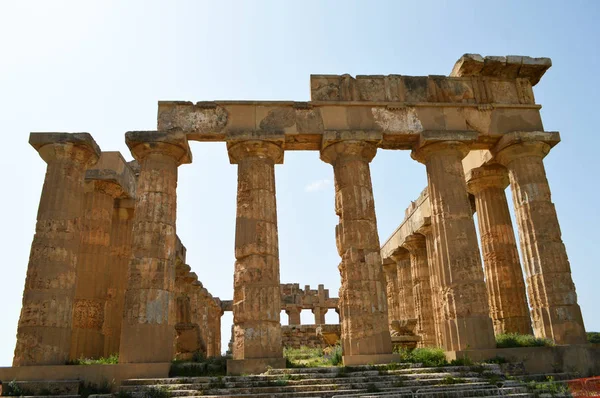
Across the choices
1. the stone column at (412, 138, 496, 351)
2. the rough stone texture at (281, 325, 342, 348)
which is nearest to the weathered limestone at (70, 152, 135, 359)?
the stone column at (412, 138, 496, 351)

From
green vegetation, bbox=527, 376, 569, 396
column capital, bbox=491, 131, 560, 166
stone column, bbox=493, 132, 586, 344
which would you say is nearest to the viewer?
green vegetation, bbox=527, 376, 569, 396

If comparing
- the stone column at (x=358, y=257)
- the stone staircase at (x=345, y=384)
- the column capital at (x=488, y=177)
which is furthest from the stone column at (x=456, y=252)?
the column capital at (x=488, y=177)

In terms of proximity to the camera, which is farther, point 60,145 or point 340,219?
point 340,219

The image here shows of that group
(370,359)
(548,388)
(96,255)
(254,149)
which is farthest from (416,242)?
(96,255)

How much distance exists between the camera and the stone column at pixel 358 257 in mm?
13406

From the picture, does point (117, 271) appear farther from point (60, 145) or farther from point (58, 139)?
point (58, 139)

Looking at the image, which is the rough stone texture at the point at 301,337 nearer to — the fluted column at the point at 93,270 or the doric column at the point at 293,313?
the doric column at the point at 293,313

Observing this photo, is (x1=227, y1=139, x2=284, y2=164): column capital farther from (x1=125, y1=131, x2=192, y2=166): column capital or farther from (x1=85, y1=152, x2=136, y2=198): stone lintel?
Answer: (x1=85, y1=152, x2=136, y2=198): stone lintel

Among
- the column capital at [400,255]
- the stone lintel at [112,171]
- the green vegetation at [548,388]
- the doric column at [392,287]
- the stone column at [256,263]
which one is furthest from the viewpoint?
the doric column at [392,287]

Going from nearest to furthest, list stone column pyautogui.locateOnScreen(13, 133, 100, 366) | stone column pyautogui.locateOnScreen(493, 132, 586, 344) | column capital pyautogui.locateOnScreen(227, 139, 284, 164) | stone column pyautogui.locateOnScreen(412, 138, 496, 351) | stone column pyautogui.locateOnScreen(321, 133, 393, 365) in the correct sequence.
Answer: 1. stone column pyautogui.locateOnScreen(13, 133, 100, 366)
2. stone column pyautogui.locateOnScreen(321, 133, 393, 365)
3. stone column pyautogui.locateOnScreen(412, 138, 496, 351)
4. stone column pyautogui.locateOnScreen(493, 132, 586, 344)
5. column capital pyautogui.locateOnScreen(227, 139, 284, 164)

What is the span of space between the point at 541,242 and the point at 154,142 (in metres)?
12.1

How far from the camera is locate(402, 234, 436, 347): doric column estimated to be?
21.9m

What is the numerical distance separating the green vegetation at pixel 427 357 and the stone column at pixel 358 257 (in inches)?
22.6

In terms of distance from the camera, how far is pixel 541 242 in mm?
14703
